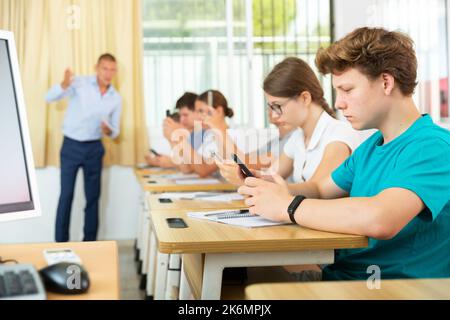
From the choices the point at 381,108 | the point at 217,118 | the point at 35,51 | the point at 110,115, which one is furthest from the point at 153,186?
the point at 35,51

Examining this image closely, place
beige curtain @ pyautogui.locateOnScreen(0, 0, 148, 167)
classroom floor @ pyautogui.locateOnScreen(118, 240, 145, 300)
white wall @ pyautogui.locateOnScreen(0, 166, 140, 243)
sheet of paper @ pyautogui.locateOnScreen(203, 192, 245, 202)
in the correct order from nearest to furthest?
sheet of paper @ pyautogui.locateOnScreen(203, 192, 245, 202) → classroom floor @ pyautogui.locateOnScreen(118, 240, 145, 300) → beige curtain @ pyautogui.locateOnScreen(0, 0, 148, 167) → white wall @ pyautogui.locateOnScreen(0, 166, 140, 243)

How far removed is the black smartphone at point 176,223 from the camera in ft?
4.84

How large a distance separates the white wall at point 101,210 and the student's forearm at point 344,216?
3685 mm

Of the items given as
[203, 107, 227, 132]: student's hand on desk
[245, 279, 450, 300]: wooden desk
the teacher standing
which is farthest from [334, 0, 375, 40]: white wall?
[245, 279, 450, 300]: wooden desk

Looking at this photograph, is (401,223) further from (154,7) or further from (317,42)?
(154,7)

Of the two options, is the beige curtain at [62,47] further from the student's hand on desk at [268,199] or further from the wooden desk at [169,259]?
the student's hand on desk at [268,199]

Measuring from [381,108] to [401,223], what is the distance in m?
0.33

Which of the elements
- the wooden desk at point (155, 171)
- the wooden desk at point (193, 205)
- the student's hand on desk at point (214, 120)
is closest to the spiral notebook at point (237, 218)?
the wooden desk at point (193, 205)

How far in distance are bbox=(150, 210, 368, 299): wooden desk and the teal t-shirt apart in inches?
6.6

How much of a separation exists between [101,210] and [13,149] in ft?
13.1

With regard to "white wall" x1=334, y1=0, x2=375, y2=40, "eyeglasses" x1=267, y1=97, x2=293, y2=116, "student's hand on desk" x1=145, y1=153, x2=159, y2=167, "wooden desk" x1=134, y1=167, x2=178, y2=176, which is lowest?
"wooden desk" x1=134, y1=167, x2=178, y2=176

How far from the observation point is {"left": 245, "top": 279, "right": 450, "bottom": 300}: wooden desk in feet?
2.59

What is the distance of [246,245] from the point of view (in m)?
1.28

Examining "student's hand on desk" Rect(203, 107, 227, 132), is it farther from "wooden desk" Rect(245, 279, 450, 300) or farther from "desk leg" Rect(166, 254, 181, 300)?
"wooden desk" Rect(245, 279, 450, 300)
